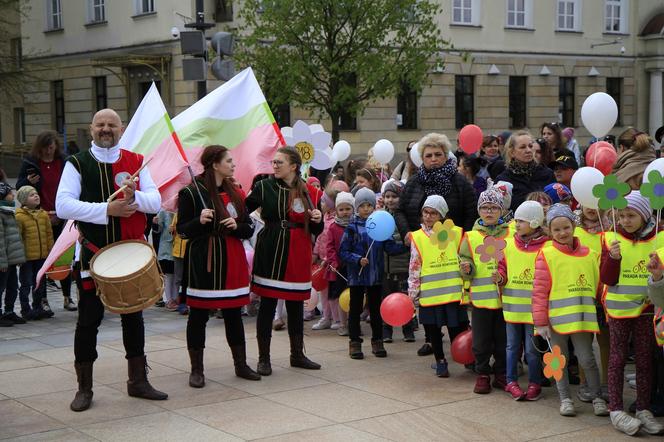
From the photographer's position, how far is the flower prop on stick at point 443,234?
26.0ft

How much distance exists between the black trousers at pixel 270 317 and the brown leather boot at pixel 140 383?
1.13 meters

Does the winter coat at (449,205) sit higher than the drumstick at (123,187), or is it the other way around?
the drumstick at (123,187)

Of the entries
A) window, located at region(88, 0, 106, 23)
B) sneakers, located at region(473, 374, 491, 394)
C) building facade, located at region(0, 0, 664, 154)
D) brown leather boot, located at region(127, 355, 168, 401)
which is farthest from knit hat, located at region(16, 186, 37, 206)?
window, located at region(88, 0, 106, 23)

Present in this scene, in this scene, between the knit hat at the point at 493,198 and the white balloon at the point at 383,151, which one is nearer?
the knit hat at the point at 493,198

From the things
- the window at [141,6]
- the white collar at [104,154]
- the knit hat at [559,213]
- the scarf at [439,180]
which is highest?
the window at [141,6]

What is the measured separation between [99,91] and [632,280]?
30.9 m

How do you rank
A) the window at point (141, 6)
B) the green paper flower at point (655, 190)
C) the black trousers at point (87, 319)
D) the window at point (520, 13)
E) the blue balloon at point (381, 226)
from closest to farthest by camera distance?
the green paper flower at point (655, 190), the black trousers at point (87, 319), the blue balloon at point (381, 226), the window at point (141, 6), the window at point (520, 13)

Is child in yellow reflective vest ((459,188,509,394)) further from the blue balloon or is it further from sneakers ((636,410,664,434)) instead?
sneakers ((636,410,664,434))

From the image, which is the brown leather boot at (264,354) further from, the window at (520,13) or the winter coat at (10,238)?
the window at (520,13)

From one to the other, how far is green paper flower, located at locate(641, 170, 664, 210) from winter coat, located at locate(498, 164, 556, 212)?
2.71 meters

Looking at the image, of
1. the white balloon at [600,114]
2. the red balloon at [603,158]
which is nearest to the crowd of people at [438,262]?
the red balloon at [603,158]

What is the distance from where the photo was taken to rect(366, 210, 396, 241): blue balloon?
29.3 feet

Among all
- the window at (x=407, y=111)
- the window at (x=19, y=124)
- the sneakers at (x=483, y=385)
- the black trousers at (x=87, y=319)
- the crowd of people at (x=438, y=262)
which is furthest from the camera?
the window at (x=19, y=124)

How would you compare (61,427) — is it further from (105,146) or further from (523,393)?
(523,393)
